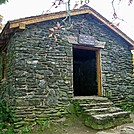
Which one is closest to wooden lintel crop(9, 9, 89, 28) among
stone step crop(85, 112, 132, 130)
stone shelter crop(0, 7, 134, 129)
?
stone shelter crop(0, 7, 134, 129)

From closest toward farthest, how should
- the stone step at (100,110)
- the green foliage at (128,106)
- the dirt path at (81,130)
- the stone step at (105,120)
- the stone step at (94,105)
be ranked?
the dirt path at (81,130) → the stone step at (105,120) → the stone step at (100,110) → the stone step at (94,105) → the green foliage at (128,106)

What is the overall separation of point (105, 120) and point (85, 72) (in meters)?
4.68

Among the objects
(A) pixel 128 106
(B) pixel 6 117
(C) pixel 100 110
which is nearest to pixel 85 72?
(A) pixel 128 106

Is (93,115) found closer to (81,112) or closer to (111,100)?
(81,112)

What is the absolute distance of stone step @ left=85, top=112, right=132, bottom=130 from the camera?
549 centimetres

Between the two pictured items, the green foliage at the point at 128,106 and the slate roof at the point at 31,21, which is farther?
the green foliage at the point at 128,106

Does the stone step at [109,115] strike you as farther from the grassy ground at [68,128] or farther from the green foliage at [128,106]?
the green foliage at [128,106]

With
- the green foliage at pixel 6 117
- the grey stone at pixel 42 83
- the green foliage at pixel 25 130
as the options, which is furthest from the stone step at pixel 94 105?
the green foliage at pixel 6 117

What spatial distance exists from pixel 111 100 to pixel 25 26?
4.12 metres

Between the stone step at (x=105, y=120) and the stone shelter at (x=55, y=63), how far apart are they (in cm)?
6

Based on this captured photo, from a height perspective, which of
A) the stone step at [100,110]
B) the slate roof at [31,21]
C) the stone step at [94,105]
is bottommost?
the stone step at [100,110]

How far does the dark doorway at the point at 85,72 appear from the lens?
9.41 m

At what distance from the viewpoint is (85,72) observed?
33.3 feet

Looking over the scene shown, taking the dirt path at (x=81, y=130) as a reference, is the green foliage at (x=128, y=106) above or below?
above
